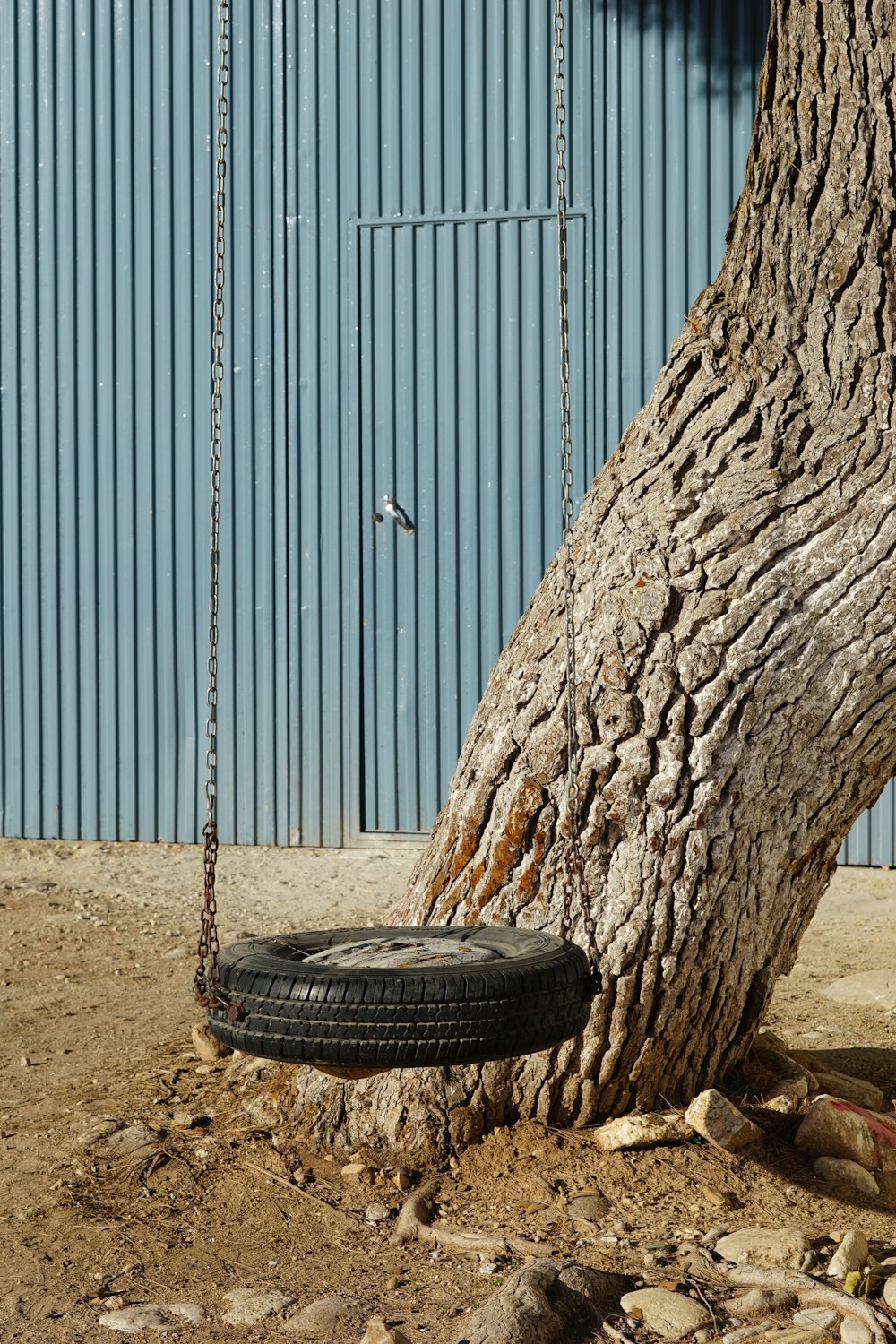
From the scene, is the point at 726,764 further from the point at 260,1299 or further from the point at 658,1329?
the point at 260,1299

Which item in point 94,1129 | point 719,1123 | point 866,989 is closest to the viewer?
point 719,1123

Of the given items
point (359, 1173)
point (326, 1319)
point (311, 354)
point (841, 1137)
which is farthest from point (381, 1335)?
point (311, 354)

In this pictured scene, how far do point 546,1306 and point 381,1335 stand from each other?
33 centimetres

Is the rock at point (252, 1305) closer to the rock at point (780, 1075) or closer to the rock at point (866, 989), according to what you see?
the rock at point (780, 1075)

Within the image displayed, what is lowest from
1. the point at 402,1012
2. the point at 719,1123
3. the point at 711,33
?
the point at 719,1123

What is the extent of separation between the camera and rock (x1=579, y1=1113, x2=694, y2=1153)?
140 inches

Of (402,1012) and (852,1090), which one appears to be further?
(852,1090)

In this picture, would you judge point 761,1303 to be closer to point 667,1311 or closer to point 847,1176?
point 667,1311

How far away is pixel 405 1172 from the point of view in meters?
3.56

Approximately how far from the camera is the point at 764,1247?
316cm

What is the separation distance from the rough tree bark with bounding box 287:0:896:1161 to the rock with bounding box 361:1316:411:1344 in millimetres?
791

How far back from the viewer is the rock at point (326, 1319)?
9.46ft

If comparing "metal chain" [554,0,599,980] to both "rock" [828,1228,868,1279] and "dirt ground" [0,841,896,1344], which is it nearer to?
"dirt ground" [0,841,896,1344]

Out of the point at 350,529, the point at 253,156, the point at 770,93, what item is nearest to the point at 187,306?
the point at 253,156
